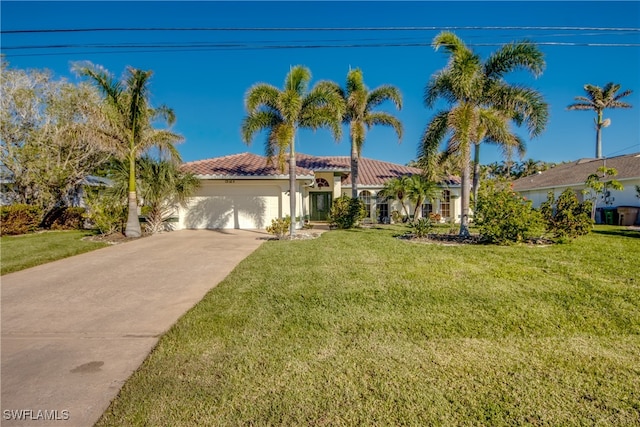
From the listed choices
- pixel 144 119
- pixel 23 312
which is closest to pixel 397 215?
pixel 144 119

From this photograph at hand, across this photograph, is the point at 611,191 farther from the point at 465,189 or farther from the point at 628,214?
the point at 465,189

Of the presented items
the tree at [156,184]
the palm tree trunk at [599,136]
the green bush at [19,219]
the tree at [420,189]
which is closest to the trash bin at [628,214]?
the tree at [420,189]

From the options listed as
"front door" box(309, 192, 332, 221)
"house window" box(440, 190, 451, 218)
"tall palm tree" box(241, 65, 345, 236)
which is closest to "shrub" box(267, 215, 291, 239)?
"tall palm tree" box(241, 65, 345, 236)

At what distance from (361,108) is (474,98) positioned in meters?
6.12

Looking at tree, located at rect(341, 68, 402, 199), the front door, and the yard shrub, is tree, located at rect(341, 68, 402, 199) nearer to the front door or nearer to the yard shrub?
the front door

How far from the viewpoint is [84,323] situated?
14.0 ft

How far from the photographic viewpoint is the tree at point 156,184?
43.8ft

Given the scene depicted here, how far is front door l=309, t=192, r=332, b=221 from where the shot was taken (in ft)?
68.5

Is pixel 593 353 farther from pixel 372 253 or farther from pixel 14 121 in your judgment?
pixel 14 121

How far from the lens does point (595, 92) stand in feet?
102

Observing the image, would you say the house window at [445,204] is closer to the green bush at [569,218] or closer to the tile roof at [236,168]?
the tile roof at [236,168]

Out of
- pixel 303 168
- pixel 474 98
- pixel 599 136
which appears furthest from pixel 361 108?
pixel 599 136

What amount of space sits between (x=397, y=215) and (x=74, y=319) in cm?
1734

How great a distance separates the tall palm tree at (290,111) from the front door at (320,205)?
8804 millimetres
